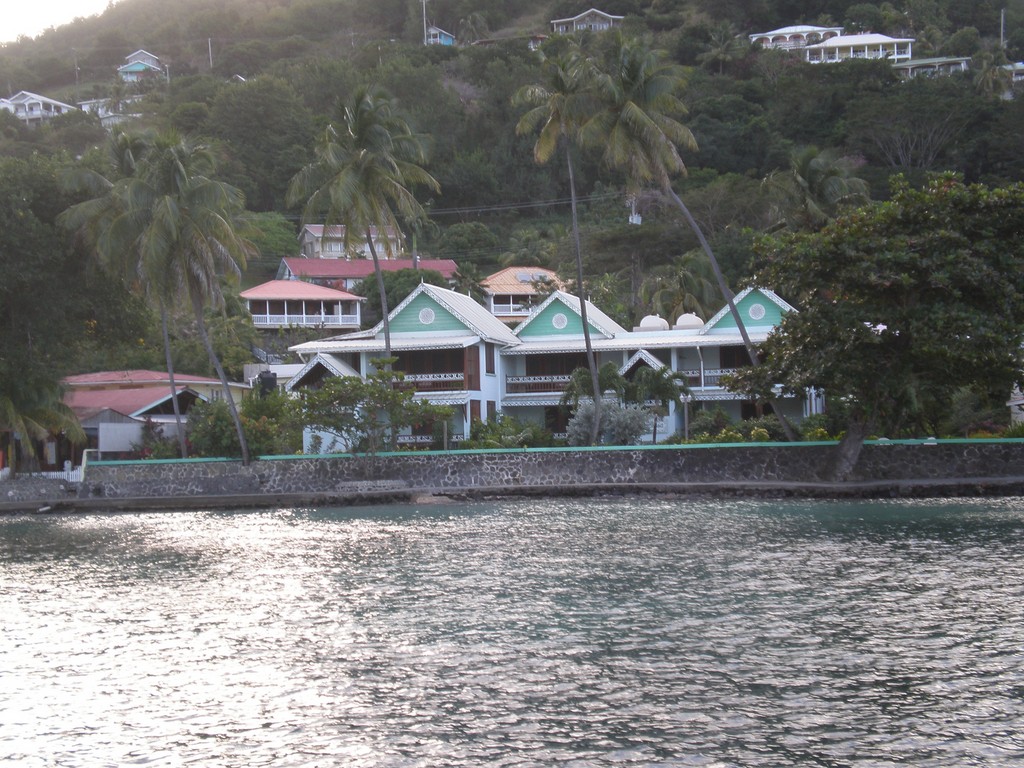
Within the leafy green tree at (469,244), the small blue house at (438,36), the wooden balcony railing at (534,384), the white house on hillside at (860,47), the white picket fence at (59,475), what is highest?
the small blue house at (438,36)

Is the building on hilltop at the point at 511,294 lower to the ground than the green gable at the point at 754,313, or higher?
higher

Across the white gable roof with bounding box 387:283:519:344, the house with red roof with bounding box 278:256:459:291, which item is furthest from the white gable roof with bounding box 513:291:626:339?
the house with red roof with bounding box 278:256:459:291

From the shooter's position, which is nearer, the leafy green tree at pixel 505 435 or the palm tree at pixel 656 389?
the leafy green tree at pixel 505 435

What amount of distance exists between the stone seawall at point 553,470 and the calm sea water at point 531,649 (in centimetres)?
776

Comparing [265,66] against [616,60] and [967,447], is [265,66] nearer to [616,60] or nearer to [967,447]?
[616,60]

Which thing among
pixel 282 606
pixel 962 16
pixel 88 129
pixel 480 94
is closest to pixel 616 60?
pixel 282 606

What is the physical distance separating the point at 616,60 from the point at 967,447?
55.3ft

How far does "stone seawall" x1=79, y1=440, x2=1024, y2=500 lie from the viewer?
34469 mm

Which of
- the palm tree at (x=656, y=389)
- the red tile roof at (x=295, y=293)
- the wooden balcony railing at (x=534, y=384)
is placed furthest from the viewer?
the red tile roof at (x=295, y=293)

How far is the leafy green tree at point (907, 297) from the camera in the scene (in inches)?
1214

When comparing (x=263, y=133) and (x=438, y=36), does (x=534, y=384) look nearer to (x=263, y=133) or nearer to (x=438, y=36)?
(x=263, y=133)

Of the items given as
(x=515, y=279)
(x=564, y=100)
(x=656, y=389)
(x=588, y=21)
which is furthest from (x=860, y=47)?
(x=564, y=100)

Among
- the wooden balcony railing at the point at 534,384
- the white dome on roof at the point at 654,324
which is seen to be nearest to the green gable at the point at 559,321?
the white dome on roof at the point at 654,324

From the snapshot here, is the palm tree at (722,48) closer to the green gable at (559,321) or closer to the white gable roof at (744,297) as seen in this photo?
the green gable at (559,321)
